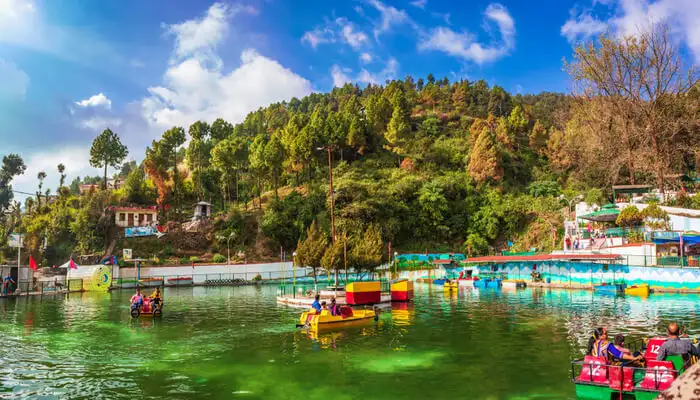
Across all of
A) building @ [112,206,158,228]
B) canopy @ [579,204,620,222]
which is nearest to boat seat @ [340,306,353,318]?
canopy @ [579,204,620,222]

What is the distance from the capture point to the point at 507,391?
14.0 metres

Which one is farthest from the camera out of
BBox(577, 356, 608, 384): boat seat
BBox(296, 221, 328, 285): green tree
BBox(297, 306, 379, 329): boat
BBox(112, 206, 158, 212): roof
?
BBox(112, 206, 158, 212): roof

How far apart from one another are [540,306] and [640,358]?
23341 millimetres

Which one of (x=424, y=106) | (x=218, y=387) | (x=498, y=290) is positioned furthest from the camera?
(x=424, y=106)

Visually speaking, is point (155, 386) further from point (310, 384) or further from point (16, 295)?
point (16, 295)

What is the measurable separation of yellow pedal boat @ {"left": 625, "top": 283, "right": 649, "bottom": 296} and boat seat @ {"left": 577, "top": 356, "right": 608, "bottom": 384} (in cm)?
3478

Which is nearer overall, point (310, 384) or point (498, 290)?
point (310, 384)

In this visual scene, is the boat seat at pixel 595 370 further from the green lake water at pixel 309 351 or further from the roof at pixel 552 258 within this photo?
the roof at pixel 552 258

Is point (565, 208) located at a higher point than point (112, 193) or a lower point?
lower

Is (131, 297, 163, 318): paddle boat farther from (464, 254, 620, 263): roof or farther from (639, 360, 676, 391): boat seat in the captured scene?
(464, 254, 620, 263): roof

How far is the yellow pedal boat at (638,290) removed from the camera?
1660 inches

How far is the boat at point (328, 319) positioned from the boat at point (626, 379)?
14.7 m

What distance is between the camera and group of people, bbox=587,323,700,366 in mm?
12242

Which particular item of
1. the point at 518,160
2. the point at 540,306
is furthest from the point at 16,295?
the point at 518,160
